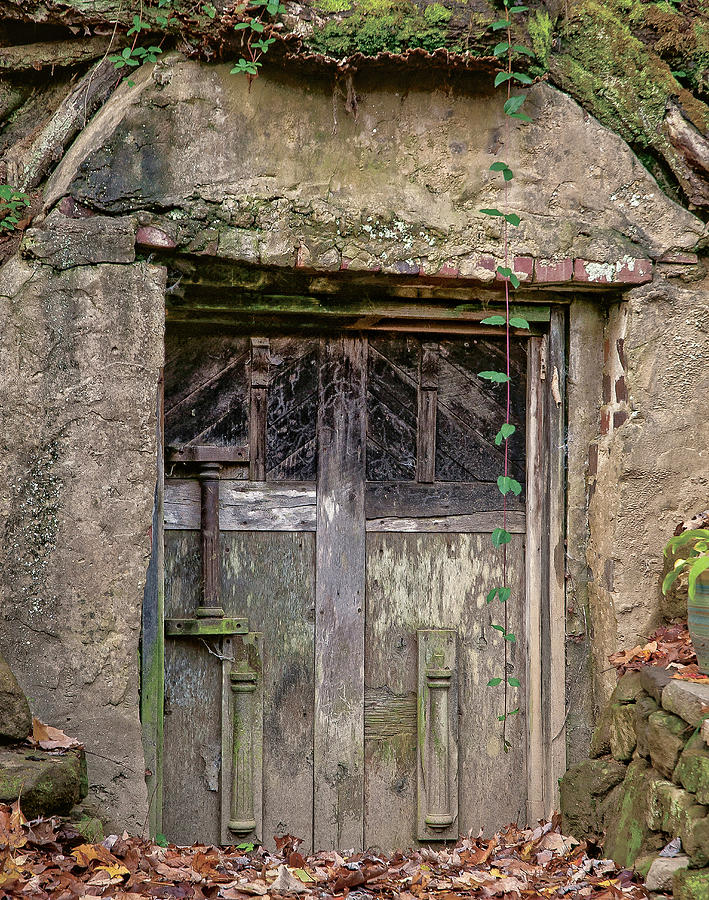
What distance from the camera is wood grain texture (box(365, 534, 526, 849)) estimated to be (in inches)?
151

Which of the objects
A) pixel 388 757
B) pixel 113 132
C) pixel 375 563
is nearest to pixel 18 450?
pixel 113 132

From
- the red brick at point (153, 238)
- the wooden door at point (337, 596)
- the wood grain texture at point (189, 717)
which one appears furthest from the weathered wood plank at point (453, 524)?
the red brick at point (153, 238)

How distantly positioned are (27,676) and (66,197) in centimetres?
170

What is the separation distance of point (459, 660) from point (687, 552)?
103 cm

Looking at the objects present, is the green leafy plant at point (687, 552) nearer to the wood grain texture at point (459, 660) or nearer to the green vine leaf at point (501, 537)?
the green vine leaf at point (501, 537)

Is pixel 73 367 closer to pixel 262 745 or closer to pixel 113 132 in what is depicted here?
pixel 113 132

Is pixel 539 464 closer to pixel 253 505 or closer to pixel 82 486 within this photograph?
pixel 253 505

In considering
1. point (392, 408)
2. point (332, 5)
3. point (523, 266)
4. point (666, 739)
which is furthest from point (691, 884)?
point (332, 5)

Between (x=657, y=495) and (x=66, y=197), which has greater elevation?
(x=66, y=197)

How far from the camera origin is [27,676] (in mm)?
3236

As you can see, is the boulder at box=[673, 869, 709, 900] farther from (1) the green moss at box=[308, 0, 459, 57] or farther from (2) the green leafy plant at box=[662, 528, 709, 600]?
(1) the green moss at box=[308, 0, 459, 57]

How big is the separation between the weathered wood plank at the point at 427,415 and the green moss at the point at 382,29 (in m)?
1.18

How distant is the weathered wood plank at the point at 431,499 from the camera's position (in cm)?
387

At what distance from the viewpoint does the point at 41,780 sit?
2795mm
